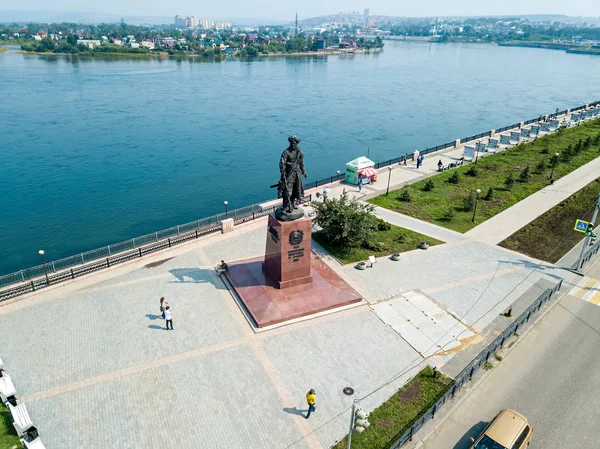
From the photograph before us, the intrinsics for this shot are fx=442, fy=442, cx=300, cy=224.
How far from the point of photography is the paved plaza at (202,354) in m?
13.9

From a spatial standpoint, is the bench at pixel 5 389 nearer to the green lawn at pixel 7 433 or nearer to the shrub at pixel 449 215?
the green lawn at pixel 7 433

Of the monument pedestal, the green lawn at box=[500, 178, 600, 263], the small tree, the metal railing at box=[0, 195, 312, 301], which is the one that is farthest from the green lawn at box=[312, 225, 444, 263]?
the metal railing at box=[0, 195, 312, 301]

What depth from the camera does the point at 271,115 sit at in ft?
237

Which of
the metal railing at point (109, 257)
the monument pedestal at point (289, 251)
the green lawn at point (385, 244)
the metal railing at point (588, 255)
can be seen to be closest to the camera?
the monument pedestal at point (289, 251)

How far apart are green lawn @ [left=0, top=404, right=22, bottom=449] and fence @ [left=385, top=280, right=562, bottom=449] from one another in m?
10.9

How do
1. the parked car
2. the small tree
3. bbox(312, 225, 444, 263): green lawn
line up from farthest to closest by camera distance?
bbox(312, 225, 444, 263): green lawn → the small tree → the parked car

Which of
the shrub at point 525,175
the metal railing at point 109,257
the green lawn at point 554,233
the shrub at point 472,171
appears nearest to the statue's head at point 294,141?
the metal railing at point 109,257

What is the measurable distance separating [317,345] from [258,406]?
3711 mm

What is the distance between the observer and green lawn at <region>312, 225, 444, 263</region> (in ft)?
80.8

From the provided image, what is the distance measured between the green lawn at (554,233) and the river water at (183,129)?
2300cm

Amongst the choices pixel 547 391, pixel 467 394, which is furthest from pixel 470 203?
pixel 467 394

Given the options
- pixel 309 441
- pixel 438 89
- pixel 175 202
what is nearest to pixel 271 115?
pixel 175 202

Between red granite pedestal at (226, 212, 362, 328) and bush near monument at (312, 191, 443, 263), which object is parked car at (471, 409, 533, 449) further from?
bush near monument at (312, 191, 443, 263)

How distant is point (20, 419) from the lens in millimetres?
12672
